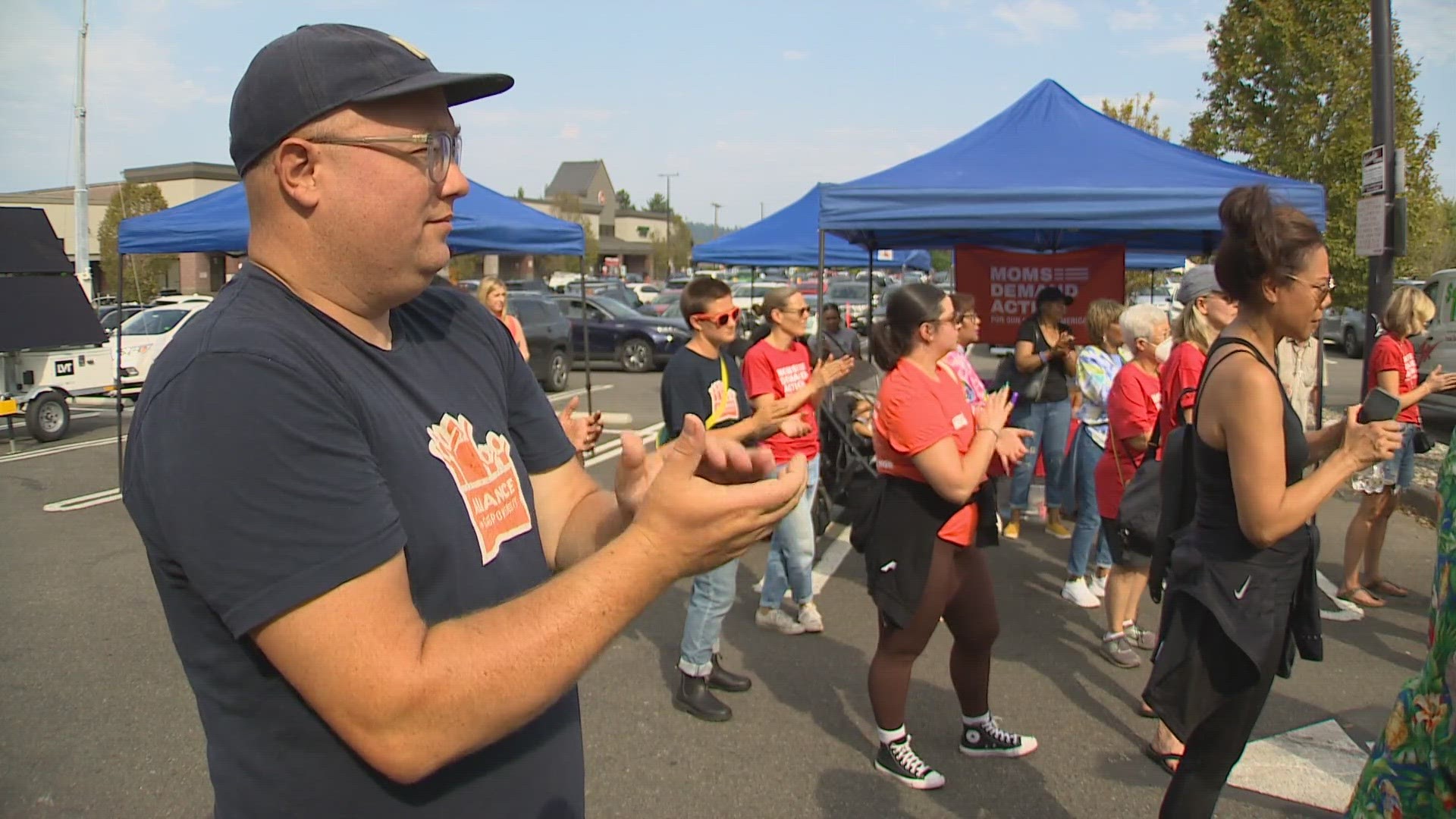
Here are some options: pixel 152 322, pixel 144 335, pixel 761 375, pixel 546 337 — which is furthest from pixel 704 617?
pixel 152 322

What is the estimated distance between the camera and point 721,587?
4.32 meters

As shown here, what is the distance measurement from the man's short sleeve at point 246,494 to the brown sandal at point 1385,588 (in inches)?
253

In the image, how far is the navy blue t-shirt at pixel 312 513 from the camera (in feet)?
3.51

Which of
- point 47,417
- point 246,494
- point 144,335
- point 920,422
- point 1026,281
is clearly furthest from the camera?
point 144,335

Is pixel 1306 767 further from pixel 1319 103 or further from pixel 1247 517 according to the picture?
pixel 1319 103

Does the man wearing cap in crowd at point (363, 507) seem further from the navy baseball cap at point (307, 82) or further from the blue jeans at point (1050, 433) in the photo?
the blue jeans at point (1050, 433)

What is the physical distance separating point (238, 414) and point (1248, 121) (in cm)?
1565

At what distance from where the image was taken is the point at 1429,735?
1.68 m

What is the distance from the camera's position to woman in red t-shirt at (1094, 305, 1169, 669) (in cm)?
482

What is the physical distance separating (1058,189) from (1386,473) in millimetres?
2552

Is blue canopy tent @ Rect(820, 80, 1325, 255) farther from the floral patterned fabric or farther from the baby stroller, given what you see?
the floral patterned fabric

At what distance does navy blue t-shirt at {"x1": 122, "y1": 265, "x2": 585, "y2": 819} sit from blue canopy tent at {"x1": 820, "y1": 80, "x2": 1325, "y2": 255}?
5.24m

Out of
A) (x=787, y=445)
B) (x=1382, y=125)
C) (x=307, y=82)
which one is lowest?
(x=787, y=445)

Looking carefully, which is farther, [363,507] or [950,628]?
[950,628]
